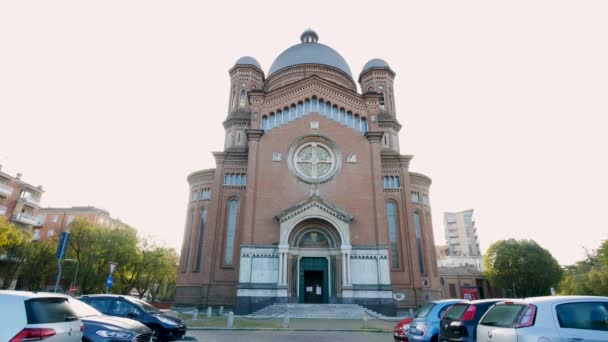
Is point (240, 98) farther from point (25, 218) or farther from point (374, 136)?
point (25, 218)

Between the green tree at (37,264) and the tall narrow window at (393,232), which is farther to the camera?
the green tree at (37,264)

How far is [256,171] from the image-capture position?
29.7 m

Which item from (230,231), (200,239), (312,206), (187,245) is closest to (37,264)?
(187,245)

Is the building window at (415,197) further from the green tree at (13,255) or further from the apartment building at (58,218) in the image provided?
the apartment building at (58,218)

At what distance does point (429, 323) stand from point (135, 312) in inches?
377

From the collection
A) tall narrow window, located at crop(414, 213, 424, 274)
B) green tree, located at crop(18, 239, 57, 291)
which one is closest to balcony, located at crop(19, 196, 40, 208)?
green tree, located at crop(18, 239, 57, 291)

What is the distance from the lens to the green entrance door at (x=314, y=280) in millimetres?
27006

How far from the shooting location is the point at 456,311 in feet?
30.5

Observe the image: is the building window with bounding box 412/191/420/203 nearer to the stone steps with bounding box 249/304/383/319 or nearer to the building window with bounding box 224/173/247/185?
the stone steps with bounding box 249/304/383/319

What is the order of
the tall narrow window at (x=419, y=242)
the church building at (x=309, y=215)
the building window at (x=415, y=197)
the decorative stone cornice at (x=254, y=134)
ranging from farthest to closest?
the building window at (x=415, y=197)
the tall narrow window at (x=419, y=242)
the decorative stone cornice at (x=254, y=134)
the church building at (x=309, y=215)

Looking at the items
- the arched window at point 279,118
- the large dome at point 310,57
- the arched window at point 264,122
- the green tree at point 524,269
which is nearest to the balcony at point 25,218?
the arched window at point 264,122

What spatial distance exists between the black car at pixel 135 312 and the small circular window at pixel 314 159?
19.3 metres

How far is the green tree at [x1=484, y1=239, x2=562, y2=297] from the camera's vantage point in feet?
165

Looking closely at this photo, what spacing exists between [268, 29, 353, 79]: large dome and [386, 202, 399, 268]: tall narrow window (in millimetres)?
A: 19498
